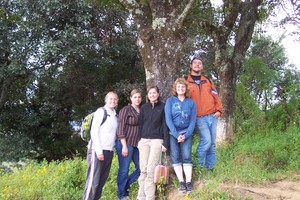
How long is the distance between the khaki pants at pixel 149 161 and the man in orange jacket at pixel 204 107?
71 cm

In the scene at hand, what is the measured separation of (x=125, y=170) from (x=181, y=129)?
1195mm

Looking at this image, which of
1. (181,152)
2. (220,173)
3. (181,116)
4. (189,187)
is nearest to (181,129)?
(181,116)

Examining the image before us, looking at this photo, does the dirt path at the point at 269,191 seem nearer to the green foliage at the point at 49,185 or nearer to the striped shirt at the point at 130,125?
the striped shirt at the point at 130,125

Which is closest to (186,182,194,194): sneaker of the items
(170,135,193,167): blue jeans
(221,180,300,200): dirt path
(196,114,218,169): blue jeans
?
(170,135,193,167): blue jeans

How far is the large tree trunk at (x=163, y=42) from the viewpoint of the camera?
19.2 ft

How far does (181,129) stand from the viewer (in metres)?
5.07

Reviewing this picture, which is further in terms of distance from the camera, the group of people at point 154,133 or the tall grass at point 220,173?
the tall grass at point 220,173

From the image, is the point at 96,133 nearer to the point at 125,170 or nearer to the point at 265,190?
the point at 125,170

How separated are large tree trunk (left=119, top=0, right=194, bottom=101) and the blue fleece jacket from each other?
2.20 ft

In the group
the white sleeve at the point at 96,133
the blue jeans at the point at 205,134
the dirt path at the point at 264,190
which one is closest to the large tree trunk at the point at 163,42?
the blue jeans at the point at 205,134

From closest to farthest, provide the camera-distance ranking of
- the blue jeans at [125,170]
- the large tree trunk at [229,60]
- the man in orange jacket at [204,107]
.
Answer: the man in orange jacket at [204,107] → the blue jeans at [125,170] → the large tree trunk at [229,60]

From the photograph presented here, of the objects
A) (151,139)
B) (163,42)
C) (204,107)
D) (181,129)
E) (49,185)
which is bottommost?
(49,185)

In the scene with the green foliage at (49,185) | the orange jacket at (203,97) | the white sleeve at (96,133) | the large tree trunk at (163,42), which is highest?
the large tree trunk at (163,42)

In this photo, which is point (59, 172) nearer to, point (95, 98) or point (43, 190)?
point (43, 190)
